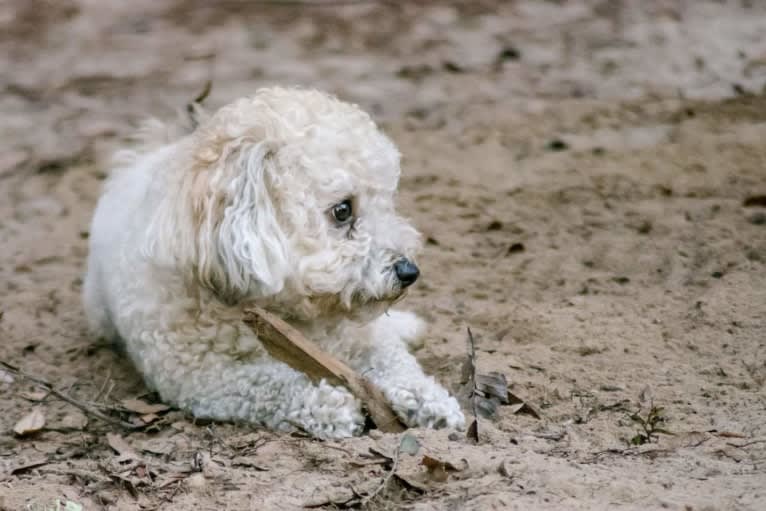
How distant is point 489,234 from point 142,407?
2.27 m

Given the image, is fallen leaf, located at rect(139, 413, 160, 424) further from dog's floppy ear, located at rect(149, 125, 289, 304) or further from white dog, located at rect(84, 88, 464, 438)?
dog's floppy ear, located at rect(149, 125, 289, 304)

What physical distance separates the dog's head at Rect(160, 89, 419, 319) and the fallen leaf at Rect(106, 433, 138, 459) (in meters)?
0.57

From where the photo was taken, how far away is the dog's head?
4.12 m

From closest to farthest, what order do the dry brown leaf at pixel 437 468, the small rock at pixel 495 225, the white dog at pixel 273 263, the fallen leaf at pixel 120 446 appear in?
the dry brown leaf at pixel 437 468
the fallen leaf at pixel 120 446
the white dog at pixel 273 263
the small rock at pixel 495 225

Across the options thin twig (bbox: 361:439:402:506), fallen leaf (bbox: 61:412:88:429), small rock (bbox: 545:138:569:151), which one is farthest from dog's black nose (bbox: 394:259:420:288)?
small rock (bbox: 545:138:569:151)

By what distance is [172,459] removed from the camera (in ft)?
13.2

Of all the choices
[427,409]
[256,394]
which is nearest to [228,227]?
[256,394]

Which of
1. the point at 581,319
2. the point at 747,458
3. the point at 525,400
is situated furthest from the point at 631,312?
the point at 747,458

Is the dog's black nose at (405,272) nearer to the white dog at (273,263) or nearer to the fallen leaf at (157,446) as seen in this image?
the white dog at (273,263)

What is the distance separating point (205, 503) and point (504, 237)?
113 inches

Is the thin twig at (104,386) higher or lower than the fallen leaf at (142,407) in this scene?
lower

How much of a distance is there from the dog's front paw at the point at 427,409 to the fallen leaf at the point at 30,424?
1255mm

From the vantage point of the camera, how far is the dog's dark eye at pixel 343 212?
170 inches

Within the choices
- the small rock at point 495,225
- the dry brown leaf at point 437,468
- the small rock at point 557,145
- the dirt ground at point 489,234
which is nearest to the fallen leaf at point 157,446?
the dirt ground at point 489,234
